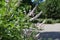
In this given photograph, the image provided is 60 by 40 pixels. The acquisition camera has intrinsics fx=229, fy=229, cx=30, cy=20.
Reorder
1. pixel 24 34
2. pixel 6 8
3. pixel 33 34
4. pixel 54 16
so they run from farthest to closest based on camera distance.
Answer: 1. pixel 54 16
2. pixel 33 34
3. pixel 24 34
4. pixel 6 8

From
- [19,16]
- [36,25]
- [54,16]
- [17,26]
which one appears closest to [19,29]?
[17,26]

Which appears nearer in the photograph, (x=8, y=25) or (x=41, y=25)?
(x=8, y=25)

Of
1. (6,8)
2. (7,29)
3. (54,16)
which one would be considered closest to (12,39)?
(7,29)

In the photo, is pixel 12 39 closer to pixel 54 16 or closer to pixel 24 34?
pixel 24 34

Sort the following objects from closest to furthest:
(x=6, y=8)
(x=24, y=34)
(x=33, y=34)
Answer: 1. (x=6, y=8)
2. (x=24, y=34)
3. (x=33, y=34)

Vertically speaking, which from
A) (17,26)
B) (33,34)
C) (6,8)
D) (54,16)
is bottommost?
(54,16)

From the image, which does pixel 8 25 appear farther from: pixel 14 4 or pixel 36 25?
pixel 36 25

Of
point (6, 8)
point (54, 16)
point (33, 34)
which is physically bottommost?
point (54, 16)

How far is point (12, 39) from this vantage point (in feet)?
5.30

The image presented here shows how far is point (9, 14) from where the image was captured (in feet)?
5.28

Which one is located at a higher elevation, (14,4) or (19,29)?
(14,4)

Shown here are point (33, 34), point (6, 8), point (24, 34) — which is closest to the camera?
point (6, 8)

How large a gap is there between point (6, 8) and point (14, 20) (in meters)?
0.13

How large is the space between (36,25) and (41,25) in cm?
4
